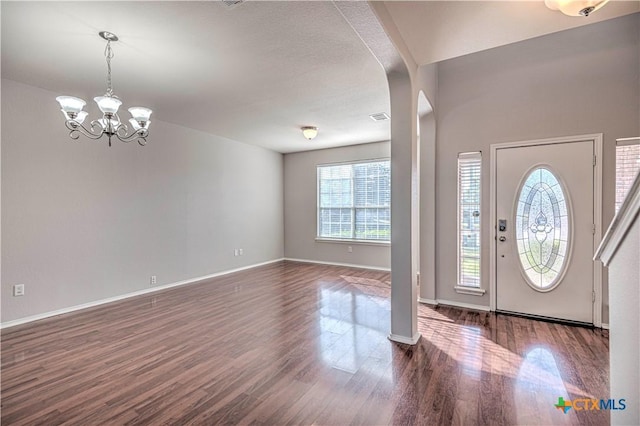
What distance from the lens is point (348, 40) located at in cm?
259

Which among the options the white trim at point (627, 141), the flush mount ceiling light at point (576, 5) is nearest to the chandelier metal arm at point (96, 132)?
the flush mount ceiling light at point (576, 5)

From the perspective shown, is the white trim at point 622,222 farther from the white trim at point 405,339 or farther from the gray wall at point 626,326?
the white trim at point 405,339

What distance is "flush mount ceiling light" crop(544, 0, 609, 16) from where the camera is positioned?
194cm

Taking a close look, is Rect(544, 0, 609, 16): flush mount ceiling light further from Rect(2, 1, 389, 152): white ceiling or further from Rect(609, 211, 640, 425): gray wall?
Rect(609, 211, 640, 425): gray wall

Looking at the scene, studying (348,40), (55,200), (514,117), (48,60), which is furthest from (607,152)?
(55,200)

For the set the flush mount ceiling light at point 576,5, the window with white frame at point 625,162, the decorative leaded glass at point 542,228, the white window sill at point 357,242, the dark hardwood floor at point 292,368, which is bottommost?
the dark hardwood floor at point 292,368

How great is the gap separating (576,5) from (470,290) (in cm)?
308

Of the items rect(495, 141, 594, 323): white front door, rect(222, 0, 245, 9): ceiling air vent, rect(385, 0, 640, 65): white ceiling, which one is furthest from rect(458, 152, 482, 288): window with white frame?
rect(222, 0, 245, 9): ceiling air vent

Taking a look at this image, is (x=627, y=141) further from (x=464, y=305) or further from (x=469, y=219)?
(x=464, y=305)

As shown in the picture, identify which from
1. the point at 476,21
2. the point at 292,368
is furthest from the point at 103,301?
the point at 476,21

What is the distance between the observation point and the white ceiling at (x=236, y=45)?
221cm

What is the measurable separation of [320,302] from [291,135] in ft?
10.8

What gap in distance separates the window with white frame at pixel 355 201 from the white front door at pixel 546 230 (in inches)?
105

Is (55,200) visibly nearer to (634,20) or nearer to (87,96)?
(87,96)
